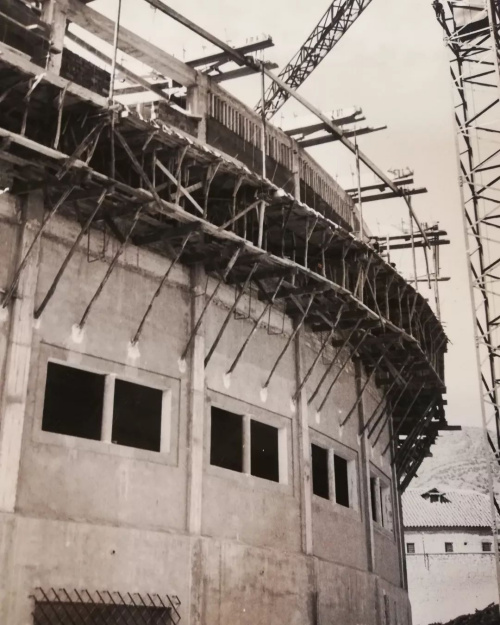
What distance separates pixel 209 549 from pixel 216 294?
201 inches

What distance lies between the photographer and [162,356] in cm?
1423

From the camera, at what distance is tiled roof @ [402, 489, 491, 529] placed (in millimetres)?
54344

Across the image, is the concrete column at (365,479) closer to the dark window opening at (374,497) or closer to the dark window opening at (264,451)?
the dark window opening at (374,497)

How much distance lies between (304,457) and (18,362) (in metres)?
7.72

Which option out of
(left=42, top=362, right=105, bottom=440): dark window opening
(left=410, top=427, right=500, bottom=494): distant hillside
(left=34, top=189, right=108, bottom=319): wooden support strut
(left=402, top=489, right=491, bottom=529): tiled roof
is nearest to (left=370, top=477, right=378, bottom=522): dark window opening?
(left=42, top=362, right=105, bottom=440): dark window opening

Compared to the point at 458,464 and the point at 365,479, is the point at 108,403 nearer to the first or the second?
the point at 365,479

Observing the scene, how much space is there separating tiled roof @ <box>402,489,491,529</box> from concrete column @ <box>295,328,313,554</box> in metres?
40.2

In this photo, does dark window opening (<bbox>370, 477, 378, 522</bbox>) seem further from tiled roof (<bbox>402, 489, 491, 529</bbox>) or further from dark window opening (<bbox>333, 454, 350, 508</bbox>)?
tiled roof (<bbox>402, 489, 491, 529</bbox>)

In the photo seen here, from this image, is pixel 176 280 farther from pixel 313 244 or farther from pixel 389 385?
pixel 389 385

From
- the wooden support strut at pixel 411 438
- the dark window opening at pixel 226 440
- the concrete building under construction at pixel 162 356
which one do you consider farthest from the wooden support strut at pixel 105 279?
the wooden support strut at pixel 411 438

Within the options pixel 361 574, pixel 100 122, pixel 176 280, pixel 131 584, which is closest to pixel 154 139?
pixel 100 122

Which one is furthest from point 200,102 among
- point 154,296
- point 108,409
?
point 108,409

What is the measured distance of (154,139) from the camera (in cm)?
1237

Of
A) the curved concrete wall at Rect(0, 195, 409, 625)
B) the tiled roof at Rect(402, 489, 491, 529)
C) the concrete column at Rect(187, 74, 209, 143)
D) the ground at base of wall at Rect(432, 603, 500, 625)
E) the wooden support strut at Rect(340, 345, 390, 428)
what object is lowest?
the ground at base of wall at Rect(432, 603, 500, 625)
